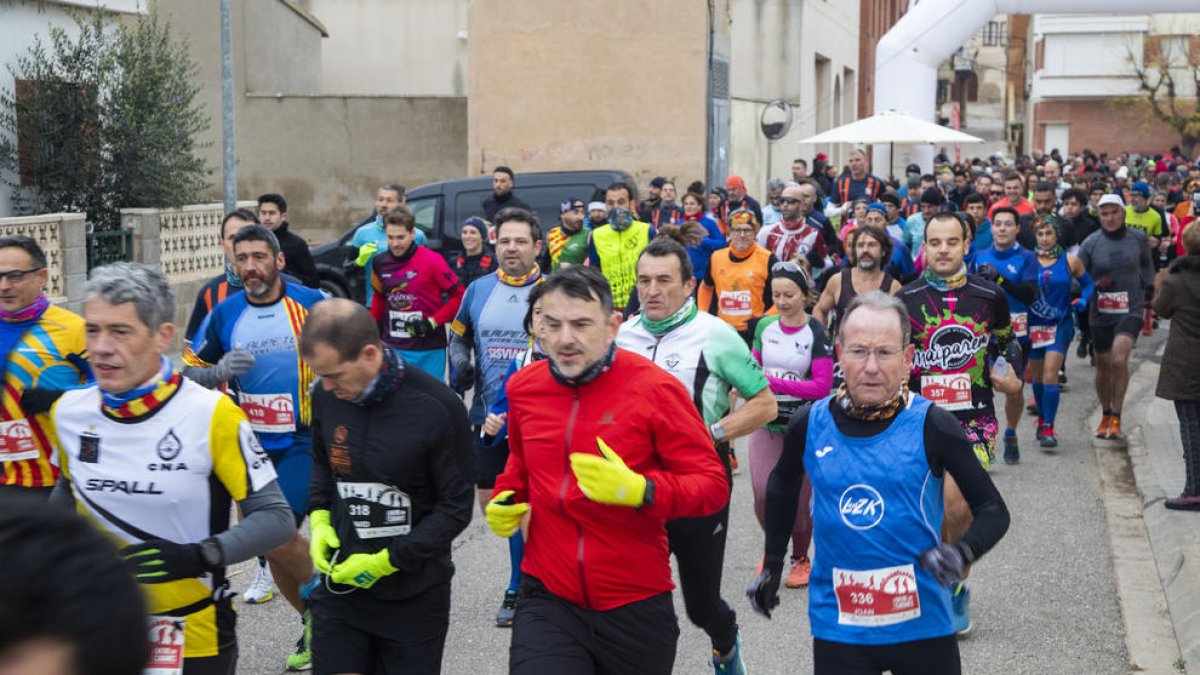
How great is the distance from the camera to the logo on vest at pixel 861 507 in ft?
14.6

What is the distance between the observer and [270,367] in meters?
6.68

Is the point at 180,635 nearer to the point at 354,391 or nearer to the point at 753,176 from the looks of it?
→ the point at 354,391

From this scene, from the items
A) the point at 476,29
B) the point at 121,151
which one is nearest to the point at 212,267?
the point at 121,151

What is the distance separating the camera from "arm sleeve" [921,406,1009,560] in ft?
14.4

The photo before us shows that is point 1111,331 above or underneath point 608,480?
underneath

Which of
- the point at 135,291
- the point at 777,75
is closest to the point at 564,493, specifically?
the point at 135,291

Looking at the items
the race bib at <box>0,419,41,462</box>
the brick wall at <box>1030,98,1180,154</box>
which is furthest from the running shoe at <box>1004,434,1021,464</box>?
the brick wall at <box>1030,98,1180,154</box>

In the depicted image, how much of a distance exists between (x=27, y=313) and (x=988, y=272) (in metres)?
6.81

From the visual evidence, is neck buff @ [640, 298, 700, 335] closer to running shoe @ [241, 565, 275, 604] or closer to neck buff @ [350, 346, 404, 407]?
neck buff @ [350, 346, 404, 407]

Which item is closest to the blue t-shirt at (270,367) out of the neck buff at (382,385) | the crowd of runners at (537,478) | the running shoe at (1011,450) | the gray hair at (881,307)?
the crowd of runners at (537,478)

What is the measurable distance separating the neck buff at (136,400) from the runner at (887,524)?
76.9 inches

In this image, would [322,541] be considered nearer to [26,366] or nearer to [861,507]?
[26,366]

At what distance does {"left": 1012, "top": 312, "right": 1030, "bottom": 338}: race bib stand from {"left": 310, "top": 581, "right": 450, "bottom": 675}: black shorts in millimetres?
7730

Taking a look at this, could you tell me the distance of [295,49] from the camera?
1281 inches
